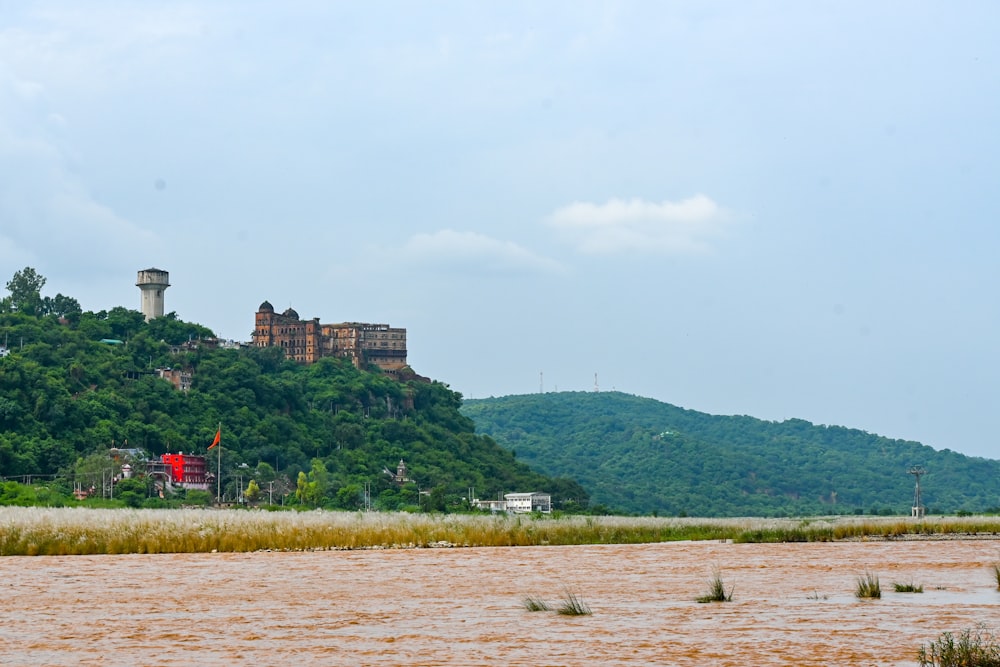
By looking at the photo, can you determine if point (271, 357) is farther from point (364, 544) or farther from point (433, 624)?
point (433, 624)

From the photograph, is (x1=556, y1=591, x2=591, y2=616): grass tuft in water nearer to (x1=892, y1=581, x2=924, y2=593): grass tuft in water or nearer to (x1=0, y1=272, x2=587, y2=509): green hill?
(x1=892, y1=581, x2=924, y2=593): grass tuft in water

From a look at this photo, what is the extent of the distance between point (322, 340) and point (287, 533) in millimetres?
150618

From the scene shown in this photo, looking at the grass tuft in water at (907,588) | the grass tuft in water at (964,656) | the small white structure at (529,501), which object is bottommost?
the grass tuft in water at (964,656)

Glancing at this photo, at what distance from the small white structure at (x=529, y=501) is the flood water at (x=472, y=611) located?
10072 cm

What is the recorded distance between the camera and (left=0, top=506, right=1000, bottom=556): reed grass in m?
34.9

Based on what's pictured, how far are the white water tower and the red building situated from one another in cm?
6334

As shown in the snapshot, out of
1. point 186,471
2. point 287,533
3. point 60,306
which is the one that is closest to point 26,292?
point 60,306

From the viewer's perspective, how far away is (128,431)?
412 feet

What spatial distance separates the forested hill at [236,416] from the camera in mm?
117688

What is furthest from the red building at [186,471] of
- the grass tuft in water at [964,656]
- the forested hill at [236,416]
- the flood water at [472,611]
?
the grass tuft in water at [964,656]

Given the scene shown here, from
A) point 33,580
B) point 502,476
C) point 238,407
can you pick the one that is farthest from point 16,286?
point 33,580

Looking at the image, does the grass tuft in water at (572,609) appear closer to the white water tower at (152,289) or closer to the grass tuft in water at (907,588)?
the grass tuft in water at (907,588)

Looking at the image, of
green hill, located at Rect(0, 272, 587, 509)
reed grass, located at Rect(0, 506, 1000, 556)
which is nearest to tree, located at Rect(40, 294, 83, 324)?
green hill, located at Rect(0, 272, 587, 509)

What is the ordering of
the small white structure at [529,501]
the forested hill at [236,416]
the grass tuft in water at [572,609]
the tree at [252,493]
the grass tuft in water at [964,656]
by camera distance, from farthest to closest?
the small white structure at [529,501] < the forested hill at [236,416] < the tree at [252,493] < the grass tuft in water at [572,609] < the grass tuft in water at [964,656]
